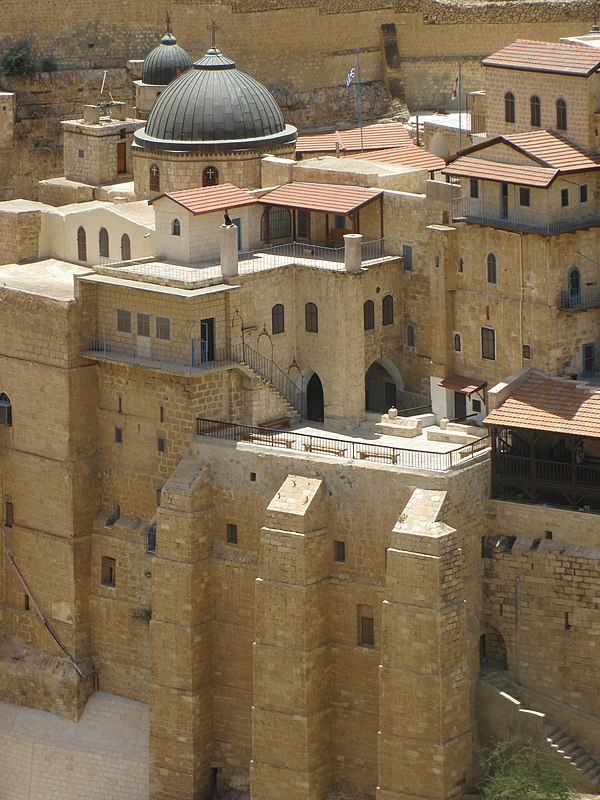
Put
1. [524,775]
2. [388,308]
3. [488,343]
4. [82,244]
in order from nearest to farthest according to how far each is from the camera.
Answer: [524,775] → [488,343] → [388,308] → [82,244]

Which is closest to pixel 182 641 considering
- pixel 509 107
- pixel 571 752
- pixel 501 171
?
pixel 571 752

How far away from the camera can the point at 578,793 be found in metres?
69.2

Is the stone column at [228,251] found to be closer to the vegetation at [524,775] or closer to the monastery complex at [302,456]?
the monastery complex at [302,456]

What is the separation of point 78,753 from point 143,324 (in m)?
12.9

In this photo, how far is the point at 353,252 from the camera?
244ft

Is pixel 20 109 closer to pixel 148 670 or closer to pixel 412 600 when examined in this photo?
pixel 148 670

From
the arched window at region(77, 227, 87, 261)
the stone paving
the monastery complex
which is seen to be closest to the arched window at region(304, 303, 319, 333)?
the monastery complex

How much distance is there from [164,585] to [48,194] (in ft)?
54.1

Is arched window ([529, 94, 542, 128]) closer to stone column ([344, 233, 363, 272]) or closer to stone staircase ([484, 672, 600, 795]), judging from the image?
stone column ([344, 233, 363, 272])

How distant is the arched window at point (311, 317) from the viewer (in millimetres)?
75500

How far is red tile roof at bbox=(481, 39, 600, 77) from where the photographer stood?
72.8 metres

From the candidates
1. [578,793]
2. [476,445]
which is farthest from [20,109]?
[578,793]

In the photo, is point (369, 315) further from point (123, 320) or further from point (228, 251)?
point (123, 320)

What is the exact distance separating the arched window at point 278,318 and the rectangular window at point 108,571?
8250mm
